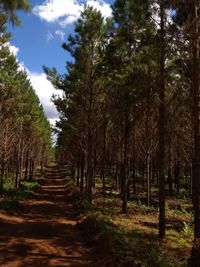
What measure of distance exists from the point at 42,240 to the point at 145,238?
386 centimetres

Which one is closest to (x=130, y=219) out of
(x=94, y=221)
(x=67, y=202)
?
(x=94, y=221)

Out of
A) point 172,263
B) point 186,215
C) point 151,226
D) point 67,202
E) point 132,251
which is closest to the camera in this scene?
point 172,263

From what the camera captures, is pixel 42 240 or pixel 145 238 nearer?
pixel 42 240

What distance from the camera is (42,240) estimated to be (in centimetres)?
1318

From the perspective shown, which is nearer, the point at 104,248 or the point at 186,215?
the point at 104,248

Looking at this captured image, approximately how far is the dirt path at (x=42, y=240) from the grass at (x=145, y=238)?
101 cm

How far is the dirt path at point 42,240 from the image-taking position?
10.5 m

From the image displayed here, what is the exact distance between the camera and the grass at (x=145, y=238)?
10.6 meters

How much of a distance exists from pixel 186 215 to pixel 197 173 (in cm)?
1317

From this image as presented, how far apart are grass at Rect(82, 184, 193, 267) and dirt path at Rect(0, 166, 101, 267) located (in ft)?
3.31

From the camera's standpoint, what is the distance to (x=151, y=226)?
17.9 metres

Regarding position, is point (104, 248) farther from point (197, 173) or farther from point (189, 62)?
point (189, 62)

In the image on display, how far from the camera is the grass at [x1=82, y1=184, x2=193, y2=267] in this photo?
419 inches

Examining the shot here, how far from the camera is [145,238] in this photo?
1427cm
